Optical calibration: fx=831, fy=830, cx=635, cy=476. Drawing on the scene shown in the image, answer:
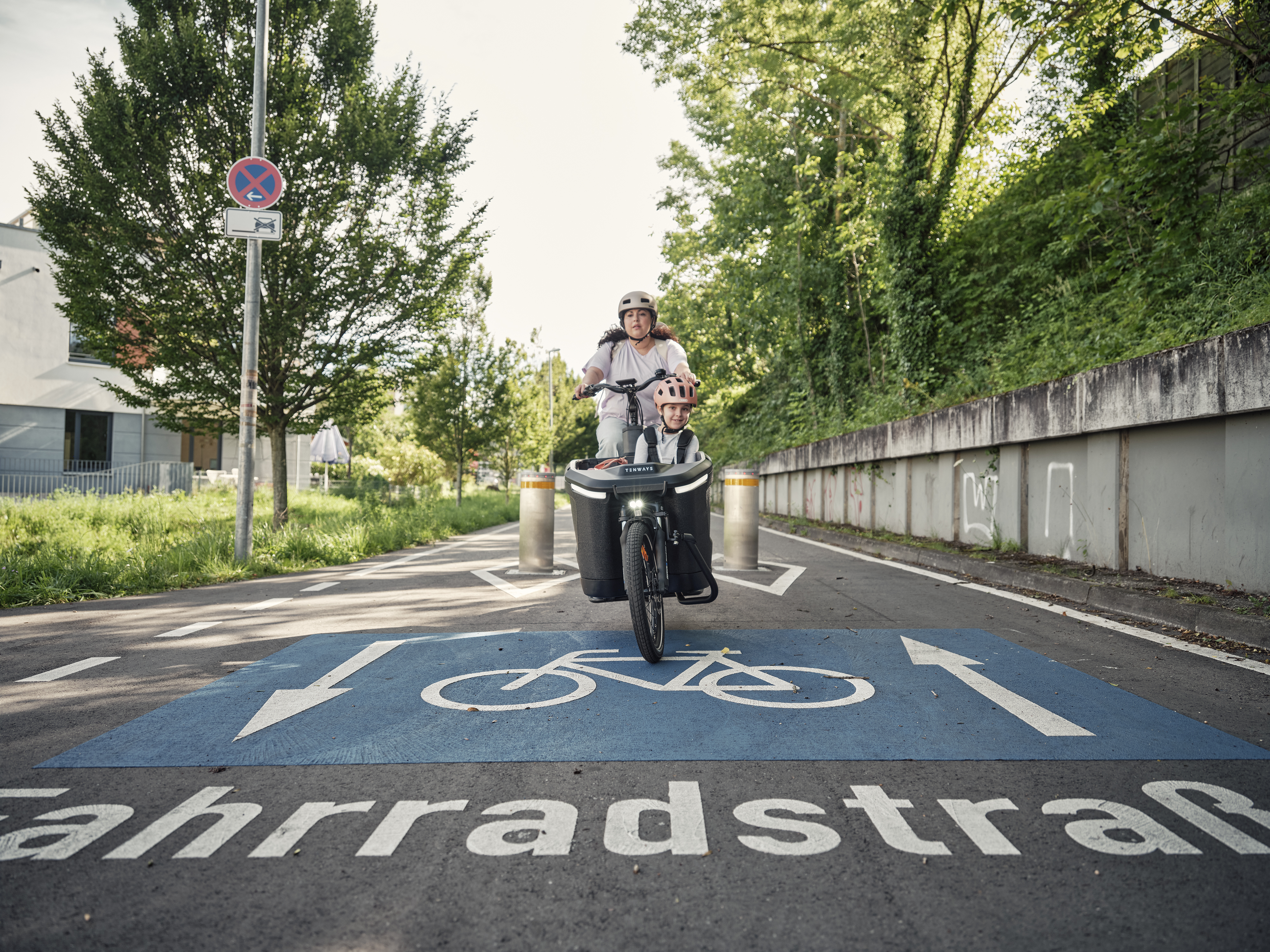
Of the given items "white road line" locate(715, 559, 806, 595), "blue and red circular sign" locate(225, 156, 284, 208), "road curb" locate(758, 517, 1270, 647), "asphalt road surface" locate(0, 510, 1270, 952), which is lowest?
"asphalt road surface" locate(0, 510, 1270, 952)

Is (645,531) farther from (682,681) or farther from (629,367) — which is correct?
(629,367)

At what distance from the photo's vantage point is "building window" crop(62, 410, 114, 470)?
28641 millimetres

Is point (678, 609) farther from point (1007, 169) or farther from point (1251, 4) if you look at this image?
point (1007, 169)

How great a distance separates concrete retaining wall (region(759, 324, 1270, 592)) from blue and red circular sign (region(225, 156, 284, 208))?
31.0ft

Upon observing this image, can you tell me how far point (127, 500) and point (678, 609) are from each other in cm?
1418

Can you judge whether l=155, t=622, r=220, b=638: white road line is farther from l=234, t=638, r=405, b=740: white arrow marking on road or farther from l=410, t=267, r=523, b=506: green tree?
l=410, t=267, r=523, b=506: green tree

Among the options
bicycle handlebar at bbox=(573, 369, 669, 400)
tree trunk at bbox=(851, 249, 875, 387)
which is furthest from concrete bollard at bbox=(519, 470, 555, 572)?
tree trunk at bbox=(851, 249, 875, 387)

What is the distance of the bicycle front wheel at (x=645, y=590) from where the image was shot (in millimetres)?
4816

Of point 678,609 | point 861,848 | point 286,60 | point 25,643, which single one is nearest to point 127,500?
point 286,60

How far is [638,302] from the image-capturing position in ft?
19.3

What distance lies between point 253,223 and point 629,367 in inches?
245

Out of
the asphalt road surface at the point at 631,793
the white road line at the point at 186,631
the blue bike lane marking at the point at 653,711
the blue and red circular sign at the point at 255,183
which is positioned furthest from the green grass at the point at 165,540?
the blue and red circular sign at the point at 255,183

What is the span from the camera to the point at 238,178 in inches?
396

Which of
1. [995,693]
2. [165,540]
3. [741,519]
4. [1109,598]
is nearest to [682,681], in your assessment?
[995,693]
